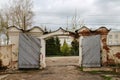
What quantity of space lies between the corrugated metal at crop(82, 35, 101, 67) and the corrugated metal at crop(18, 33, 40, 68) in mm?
3147

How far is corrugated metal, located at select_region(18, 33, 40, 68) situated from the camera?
16.3m

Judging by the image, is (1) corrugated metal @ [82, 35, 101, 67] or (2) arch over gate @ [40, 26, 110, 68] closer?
(1) corrugated metal @ [82, 35, 101, 67]

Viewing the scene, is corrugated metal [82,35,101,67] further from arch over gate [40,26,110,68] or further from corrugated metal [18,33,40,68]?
corrugated metal [18,33,40,68]

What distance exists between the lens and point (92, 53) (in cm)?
1669

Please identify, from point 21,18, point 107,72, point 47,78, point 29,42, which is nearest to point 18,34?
point 29,42

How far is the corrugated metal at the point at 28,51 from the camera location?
16.3m

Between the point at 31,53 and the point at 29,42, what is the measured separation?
0.72m

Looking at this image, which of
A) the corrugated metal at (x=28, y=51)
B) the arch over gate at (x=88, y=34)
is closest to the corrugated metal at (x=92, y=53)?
the arch over gate at (x=88, y=34)

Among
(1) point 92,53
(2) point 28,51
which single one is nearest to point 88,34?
(1) point 92,53

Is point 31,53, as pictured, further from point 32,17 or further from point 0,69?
point 32,17

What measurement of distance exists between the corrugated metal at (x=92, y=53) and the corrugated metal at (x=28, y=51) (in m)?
3.15

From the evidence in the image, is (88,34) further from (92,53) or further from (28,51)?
(28,51)

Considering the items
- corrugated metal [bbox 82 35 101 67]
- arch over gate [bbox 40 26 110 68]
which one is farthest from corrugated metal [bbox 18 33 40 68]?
corrugated metal [bbox 82 35 101 67]

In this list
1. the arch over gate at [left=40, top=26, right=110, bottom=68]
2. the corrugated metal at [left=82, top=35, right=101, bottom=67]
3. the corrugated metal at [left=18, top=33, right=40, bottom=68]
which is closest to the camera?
the corrugated metal at [left=18, top=33, right=40, bottom=68]
